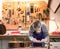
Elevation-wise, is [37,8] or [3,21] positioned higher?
[37,8]

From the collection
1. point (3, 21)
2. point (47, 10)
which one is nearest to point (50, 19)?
point (47, 10)

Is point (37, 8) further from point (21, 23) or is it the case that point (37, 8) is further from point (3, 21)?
point (3, 21)

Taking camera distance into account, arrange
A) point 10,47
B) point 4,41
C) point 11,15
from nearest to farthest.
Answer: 1. point 10,47
2. point 4,41
3. point 11,15

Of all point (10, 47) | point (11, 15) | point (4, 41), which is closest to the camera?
point (10, 47)

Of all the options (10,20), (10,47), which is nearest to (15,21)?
(10,20)

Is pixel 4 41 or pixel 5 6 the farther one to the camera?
pixel 5 6

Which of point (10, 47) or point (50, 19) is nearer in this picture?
point (10, 47)

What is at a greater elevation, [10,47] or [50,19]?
[50,19]

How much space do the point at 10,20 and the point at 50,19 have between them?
84 cm

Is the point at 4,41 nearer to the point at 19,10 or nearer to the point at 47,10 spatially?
the point at 19,10

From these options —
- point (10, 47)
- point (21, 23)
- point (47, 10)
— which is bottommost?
point (10, 47)

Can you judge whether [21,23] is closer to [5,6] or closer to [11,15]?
[11,15]

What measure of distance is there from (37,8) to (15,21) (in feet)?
1.77

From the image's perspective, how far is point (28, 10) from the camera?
10.6 ft
